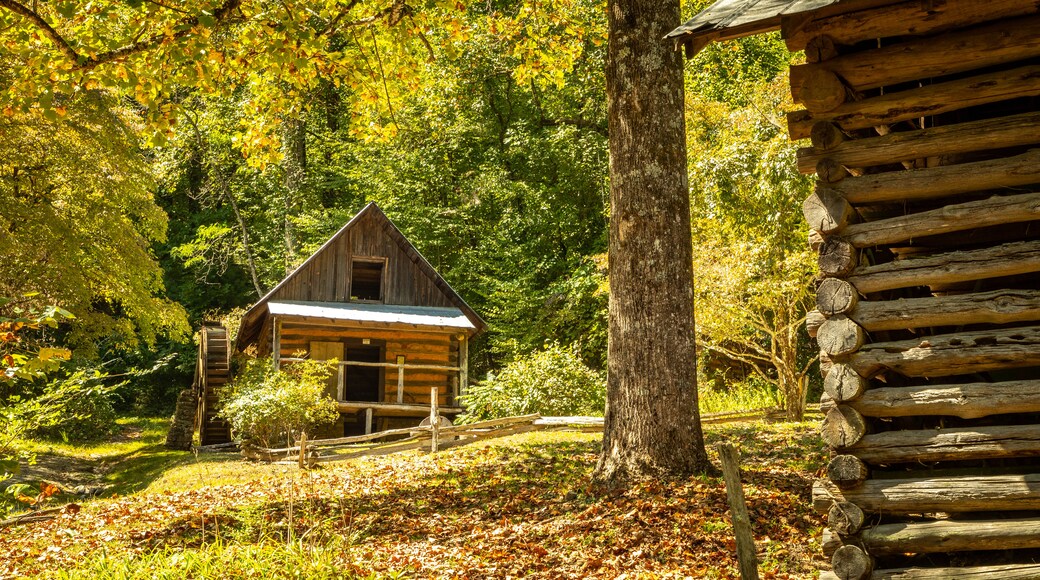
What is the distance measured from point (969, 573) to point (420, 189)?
30.7 metres

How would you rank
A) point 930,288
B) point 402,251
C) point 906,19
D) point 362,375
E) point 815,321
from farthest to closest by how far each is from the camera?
point 362,375
point 402,251
point 930,288
point 815,321
point 906,19

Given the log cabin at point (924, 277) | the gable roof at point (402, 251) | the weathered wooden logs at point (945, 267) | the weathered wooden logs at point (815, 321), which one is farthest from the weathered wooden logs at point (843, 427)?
the gable roof at point (402, 251)

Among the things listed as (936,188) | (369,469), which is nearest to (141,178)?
(369,469)

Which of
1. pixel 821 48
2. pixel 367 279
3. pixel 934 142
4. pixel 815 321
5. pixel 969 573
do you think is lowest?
pixel 969 573

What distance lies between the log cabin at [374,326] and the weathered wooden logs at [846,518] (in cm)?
1797

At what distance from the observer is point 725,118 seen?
20016mm

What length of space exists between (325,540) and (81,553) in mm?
2212

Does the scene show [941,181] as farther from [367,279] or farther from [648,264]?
[367,279]

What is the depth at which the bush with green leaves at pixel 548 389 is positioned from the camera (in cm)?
1989

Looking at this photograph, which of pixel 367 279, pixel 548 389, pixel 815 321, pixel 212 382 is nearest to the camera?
pixel 815 321

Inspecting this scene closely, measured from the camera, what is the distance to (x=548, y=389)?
65.5 ft

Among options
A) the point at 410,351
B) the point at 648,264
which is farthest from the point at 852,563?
the point at 410,351

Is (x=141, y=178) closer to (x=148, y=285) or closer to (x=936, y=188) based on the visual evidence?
(x=148, y=285)

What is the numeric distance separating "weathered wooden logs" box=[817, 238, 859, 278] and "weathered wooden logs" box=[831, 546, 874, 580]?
5.78 feet
